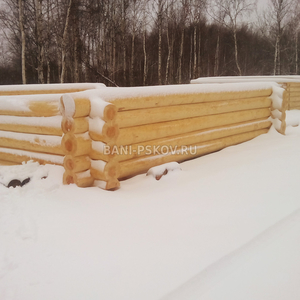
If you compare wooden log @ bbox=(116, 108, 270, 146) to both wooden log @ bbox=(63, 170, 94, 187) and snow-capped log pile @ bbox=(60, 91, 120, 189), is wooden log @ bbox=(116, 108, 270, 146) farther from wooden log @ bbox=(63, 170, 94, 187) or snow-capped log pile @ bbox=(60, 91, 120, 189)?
wooden log @ bbox=(63, 170, 94, 187)

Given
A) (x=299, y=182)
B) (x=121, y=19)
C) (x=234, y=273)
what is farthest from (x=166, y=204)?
(x=121, y=19)

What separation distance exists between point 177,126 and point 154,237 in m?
2.49

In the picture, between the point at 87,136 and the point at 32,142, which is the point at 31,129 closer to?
the point at 32,142

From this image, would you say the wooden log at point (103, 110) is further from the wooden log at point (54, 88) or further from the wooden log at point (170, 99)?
the wooden log at point (54, 88)

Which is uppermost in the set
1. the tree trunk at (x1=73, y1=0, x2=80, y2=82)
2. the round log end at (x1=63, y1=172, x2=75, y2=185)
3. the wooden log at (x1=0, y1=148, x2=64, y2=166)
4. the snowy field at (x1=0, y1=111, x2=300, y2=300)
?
the tree trunk at (x1=73, y1=0, x2=80, y2=82)

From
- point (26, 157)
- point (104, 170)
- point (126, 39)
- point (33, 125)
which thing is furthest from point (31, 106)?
point (126, 39)

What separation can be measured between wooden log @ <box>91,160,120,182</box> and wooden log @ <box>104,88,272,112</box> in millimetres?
741

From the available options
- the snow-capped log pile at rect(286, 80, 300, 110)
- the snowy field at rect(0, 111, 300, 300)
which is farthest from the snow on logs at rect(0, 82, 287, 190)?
the snow-capped log pile at rect(286, 80, 300, 110)

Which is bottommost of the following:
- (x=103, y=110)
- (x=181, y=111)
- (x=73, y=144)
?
(x=73, y=144)

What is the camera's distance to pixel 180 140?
5031 mm

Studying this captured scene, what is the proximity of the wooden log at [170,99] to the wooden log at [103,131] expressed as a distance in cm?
33

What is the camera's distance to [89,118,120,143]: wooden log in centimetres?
368

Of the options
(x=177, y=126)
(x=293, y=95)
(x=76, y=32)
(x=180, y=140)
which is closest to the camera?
(x=177, y=126)

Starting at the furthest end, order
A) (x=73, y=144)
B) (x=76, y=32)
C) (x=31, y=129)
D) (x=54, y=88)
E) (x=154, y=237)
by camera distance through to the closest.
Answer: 1. (x=76, y=32)
2. (x=54, y=88)
3. (x=31, y=129)
4. (x=73, y=144)
5. (x=154, y=237)
